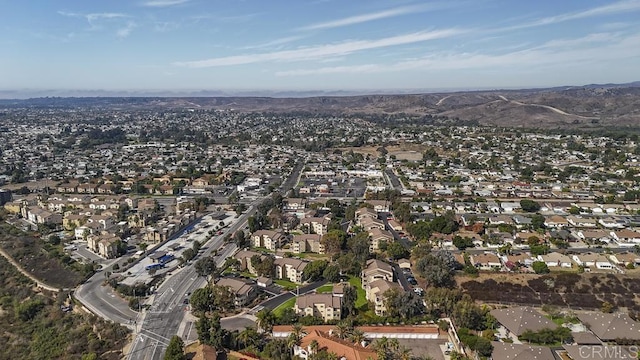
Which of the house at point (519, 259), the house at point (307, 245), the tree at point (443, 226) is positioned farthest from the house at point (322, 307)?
the tree at point (443, 226)

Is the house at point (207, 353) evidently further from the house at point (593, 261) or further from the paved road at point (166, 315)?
the house at point (593, 261)

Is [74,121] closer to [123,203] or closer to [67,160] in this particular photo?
[67,160]

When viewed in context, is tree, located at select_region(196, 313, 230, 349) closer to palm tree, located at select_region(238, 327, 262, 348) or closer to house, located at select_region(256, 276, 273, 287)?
palm tree, located at select_region(238, 327, 262, 348)

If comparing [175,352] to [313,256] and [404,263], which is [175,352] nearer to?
[313,256]

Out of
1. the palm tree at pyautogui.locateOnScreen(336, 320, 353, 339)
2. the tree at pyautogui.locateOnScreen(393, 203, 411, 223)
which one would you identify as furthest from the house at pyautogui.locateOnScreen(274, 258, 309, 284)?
the tree at pyautogui.locateOnScreen(393, 203, 411, 223)

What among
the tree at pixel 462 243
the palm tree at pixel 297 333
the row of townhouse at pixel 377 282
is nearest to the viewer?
the palm tree at pixel 297 333

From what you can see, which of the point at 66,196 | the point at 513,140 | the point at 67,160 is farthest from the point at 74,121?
the point at 513,140

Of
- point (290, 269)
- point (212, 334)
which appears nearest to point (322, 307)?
point (290, 269)
